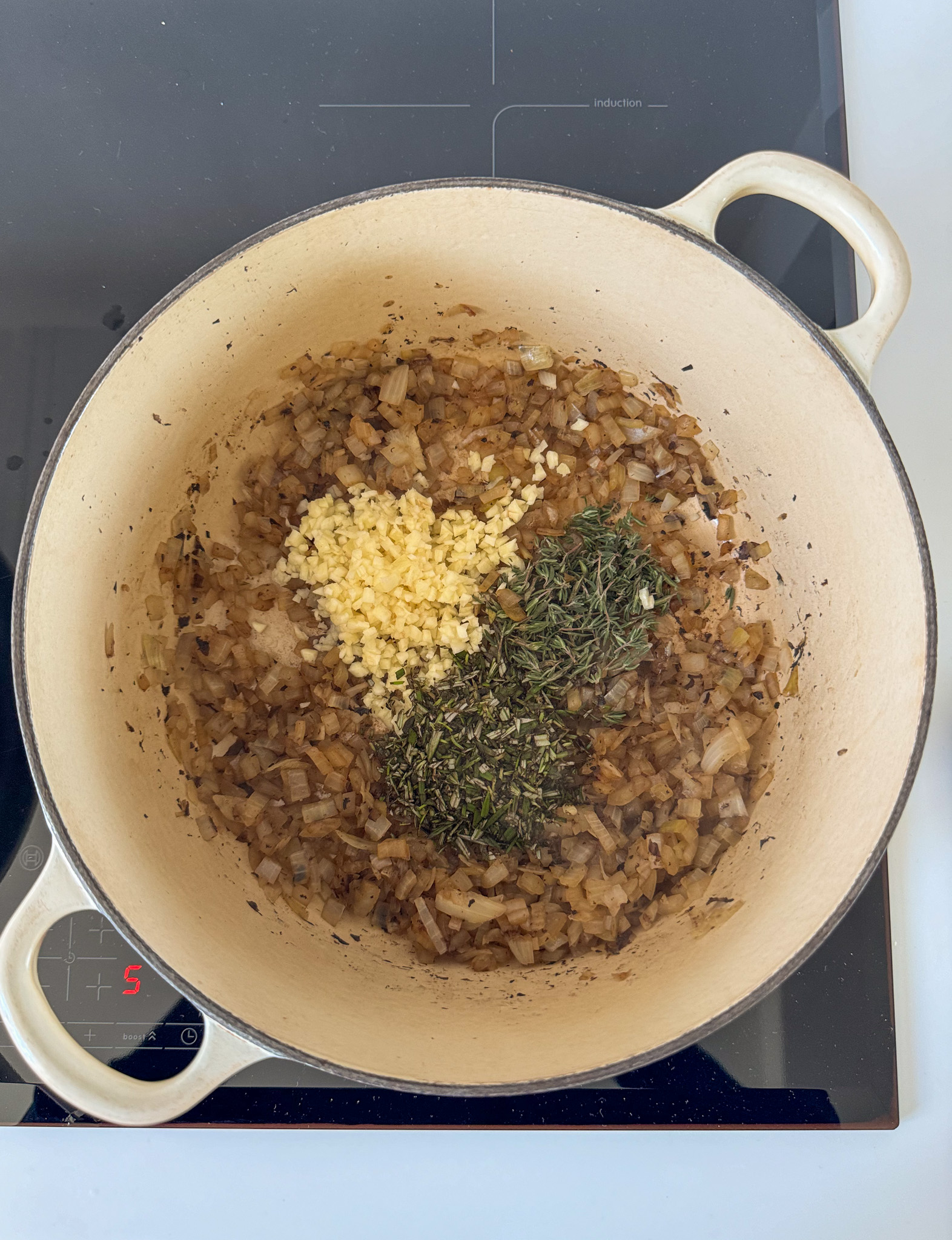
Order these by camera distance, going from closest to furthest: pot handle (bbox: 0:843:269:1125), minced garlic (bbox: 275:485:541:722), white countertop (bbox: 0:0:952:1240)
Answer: pot handle (bbox: 0:843:269:1125) < white countertop (bbox: 0:0:952:1240) < minced garlic (bbox: 275:485:541:722)

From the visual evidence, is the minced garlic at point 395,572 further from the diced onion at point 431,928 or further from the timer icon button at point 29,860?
the timer icon button at point 29,860

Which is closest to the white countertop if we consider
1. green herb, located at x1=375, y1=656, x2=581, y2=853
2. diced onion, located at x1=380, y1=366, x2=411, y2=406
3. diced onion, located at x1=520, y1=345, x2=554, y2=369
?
green herb, located at x1=375, y1=656, x2=581, y2=853

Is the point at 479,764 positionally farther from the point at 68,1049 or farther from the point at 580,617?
the point at 68,1049

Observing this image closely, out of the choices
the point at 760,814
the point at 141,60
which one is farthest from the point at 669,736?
the point at 141,60

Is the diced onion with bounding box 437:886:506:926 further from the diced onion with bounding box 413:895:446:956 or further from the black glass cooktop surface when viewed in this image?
the black glass cooktop surface

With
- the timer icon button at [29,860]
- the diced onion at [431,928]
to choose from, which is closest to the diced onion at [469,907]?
the diced onion at [431,928]

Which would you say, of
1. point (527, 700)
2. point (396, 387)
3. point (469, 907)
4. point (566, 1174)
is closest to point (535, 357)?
point (396, 387)

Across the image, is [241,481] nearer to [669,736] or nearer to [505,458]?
[505,458]
